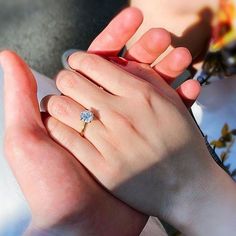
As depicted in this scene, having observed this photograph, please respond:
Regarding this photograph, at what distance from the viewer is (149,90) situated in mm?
577

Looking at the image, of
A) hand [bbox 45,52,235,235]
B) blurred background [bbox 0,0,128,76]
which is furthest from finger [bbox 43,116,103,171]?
blurred background [bbox 0,0,128,76]

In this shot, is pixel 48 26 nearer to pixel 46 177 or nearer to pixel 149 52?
pixel 149 52

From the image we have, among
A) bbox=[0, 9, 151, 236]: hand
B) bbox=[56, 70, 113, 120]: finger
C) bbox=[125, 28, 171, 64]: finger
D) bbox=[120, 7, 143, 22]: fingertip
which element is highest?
bbox=[120, 7, 143, 22]: fingertip

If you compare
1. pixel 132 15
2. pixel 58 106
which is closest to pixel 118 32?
pixel 132 15

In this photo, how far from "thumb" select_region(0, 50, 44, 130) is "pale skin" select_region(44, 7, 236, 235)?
3 centimetres

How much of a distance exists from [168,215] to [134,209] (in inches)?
1.9

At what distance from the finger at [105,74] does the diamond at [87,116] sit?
1.6 inches

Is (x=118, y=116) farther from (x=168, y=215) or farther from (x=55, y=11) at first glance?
(x=55, y=11)

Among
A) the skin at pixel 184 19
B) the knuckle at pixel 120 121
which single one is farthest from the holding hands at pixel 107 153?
the skin at pixel 184 19

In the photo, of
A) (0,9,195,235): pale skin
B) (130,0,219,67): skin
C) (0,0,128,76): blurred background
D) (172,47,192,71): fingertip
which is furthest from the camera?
(0,0,128,76): blurred background

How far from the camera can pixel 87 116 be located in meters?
0.55

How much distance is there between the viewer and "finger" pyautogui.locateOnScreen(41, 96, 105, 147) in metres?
0.56

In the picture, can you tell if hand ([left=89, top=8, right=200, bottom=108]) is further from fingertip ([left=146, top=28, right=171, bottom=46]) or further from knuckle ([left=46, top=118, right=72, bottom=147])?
knuckle ([left=46, top=118, right=72, bottom=147])

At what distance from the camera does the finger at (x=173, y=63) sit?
24.3 inches
